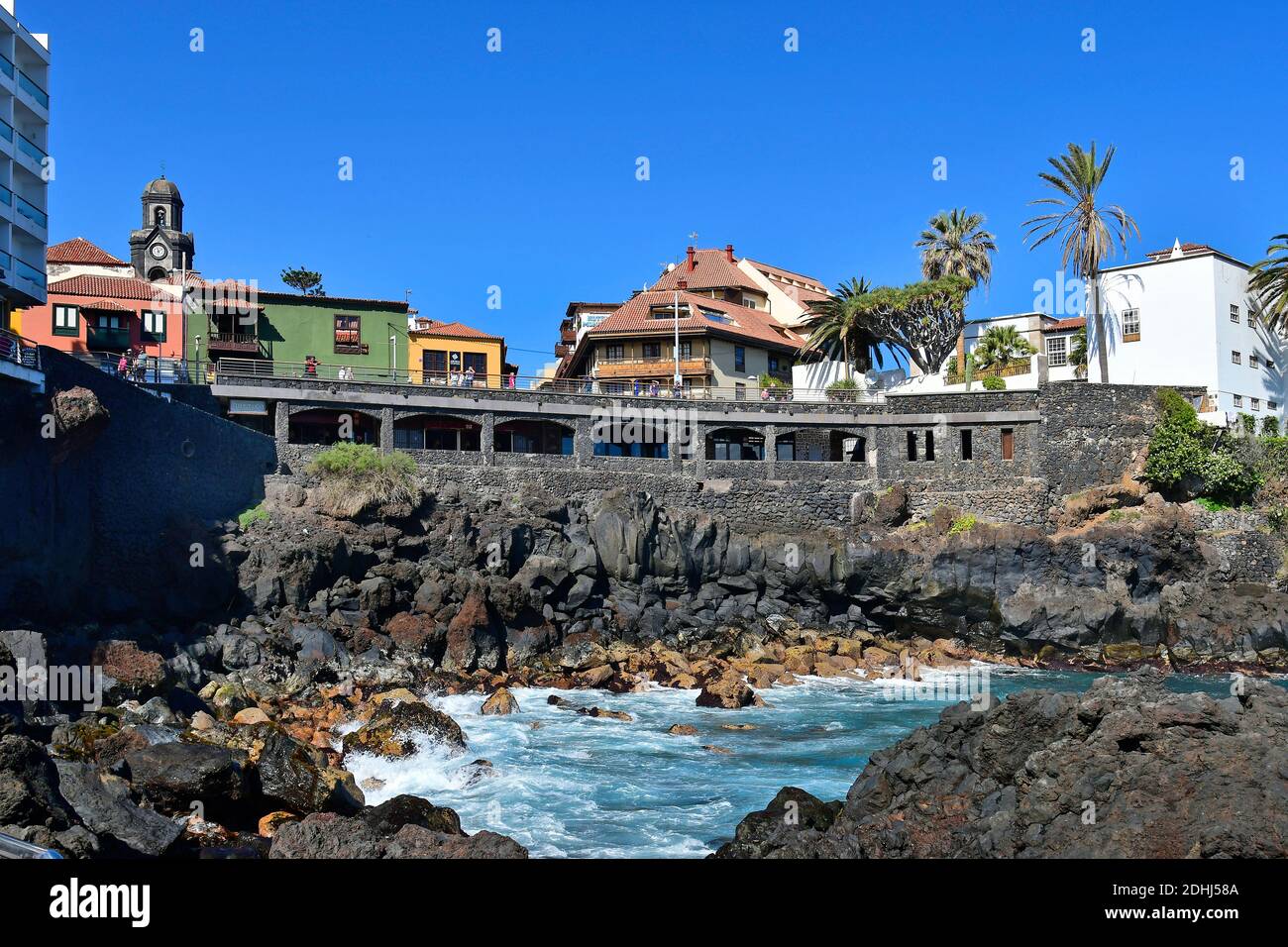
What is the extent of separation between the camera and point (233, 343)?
55719 mm

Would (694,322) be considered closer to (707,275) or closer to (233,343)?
(707,275)

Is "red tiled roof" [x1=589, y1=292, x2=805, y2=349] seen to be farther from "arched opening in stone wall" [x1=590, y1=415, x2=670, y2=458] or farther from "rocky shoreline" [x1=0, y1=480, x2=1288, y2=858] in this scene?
"rocky shoreline" [x1=0, y1=480, x2=1288, y2=858]

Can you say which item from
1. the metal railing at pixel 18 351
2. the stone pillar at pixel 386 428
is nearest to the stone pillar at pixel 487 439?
the stone pillar at pixel 386 428

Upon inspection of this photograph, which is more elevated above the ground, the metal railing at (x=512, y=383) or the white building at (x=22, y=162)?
the white building at (x=22, y=162)

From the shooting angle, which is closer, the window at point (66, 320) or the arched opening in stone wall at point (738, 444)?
the window at point (66, 320)

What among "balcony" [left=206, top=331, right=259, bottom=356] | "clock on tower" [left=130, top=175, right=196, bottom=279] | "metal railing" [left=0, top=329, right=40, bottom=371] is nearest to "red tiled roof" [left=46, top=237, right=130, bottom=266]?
"clock on tower" [left=130, top=175, right=196, bottom=279]

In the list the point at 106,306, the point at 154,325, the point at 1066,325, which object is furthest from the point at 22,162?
the point at 1066,325

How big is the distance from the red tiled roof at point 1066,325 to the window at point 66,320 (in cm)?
5077

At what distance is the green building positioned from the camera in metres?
55.7

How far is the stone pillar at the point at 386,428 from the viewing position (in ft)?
167

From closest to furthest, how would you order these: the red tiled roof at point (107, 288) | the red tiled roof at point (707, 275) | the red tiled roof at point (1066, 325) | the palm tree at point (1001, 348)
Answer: the red tiled roof at point (107, 288) < the palm tree at point (1001, 348) < the red tiled roof at point (1066, 325) < the red tiled roof at point (707, 275)

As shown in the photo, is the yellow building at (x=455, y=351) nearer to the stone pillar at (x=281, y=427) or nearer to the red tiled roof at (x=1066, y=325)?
the stone pillar at (x=281, y=427)

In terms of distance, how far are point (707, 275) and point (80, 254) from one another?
3723 centimetres
